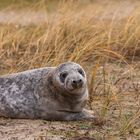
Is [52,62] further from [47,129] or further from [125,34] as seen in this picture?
[47,129]

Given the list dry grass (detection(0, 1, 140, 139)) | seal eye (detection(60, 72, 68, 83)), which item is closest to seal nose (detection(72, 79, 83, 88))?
seal eye (detection(60, 72, 68, 83))

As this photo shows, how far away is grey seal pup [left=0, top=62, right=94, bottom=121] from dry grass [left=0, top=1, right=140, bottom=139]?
22cm

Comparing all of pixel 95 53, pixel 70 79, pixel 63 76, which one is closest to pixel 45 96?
pixel 63 76

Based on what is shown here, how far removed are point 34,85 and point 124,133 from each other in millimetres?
909

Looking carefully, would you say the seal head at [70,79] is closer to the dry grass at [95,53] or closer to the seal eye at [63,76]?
the seal eye at [63,76]

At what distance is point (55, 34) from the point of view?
25.4 ft

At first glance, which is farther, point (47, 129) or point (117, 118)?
point (117, 118)

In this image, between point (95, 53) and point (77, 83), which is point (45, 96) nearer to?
point (77, 83)

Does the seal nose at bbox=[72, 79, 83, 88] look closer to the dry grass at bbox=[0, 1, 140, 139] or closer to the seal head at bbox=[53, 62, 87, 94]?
the seal head at bbox=[53, 62, 87, 94]

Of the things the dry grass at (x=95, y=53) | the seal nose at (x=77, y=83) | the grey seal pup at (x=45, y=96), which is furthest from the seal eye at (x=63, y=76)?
the dry grass at (x=95, y=53)

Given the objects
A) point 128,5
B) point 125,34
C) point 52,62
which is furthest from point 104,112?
point 128,5

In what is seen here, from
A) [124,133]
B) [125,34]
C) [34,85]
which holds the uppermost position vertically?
[125,34]

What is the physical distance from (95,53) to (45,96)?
1.74 meters

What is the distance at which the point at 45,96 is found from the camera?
5129 mm
